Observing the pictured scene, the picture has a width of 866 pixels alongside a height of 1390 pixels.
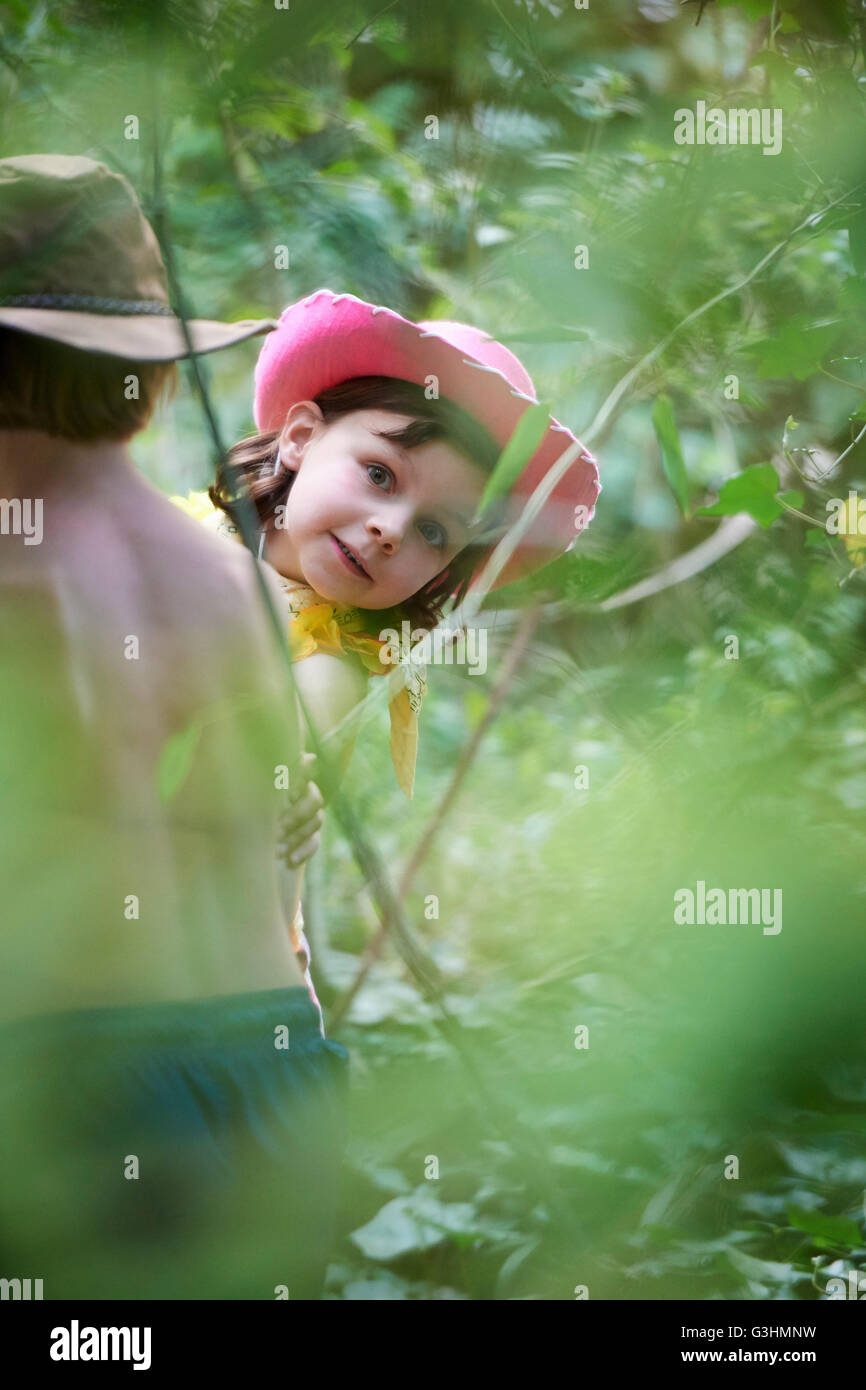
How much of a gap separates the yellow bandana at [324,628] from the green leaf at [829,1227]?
56cm

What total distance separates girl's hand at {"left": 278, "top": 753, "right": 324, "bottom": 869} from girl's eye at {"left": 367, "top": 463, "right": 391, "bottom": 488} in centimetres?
22

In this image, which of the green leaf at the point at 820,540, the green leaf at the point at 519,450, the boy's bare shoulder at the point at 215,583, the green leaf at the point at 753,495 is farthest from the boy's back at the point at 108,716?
the green leaf at the point at 820,540

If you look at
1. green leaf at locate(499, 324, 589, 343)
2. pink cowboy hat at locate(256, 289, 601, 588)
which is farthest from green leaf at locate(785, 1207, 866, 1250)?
green leaf at locate(499, 324, 589, 343)

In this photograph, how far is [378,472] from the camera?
899 mm

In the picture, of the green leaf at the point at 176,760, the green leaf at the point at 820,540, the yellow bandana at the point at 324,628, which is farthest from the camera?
the green leaf at the point at 820,540

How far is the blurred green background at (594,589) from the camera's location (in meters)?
0.98

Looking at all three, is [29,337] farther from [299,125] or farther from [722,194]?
[722,194]

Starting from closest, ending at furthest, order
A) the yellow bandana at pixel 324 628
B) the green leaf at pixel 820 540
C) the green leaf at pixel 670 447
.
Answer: the green leaf at pixel 670 447 < the yellow bandana at pixel 324 628 < the green leaf at pixel 820 540

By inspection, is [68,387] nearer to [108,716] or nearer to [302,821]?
[108,716]

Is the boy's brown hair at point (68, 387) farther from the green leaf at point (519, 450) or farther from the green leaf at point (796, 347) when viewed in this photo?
the green leaf at point (796, 347)

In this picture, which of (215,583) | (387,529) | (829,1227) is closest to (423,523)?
(387,529)

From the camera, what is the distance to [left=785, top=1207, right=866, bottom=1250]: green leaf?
990mm

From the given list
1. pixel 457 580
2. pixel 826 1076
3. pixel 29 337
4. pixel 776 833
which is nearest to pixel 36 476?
pixel 29 337

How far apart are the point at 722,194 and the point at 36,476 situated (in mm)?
662
